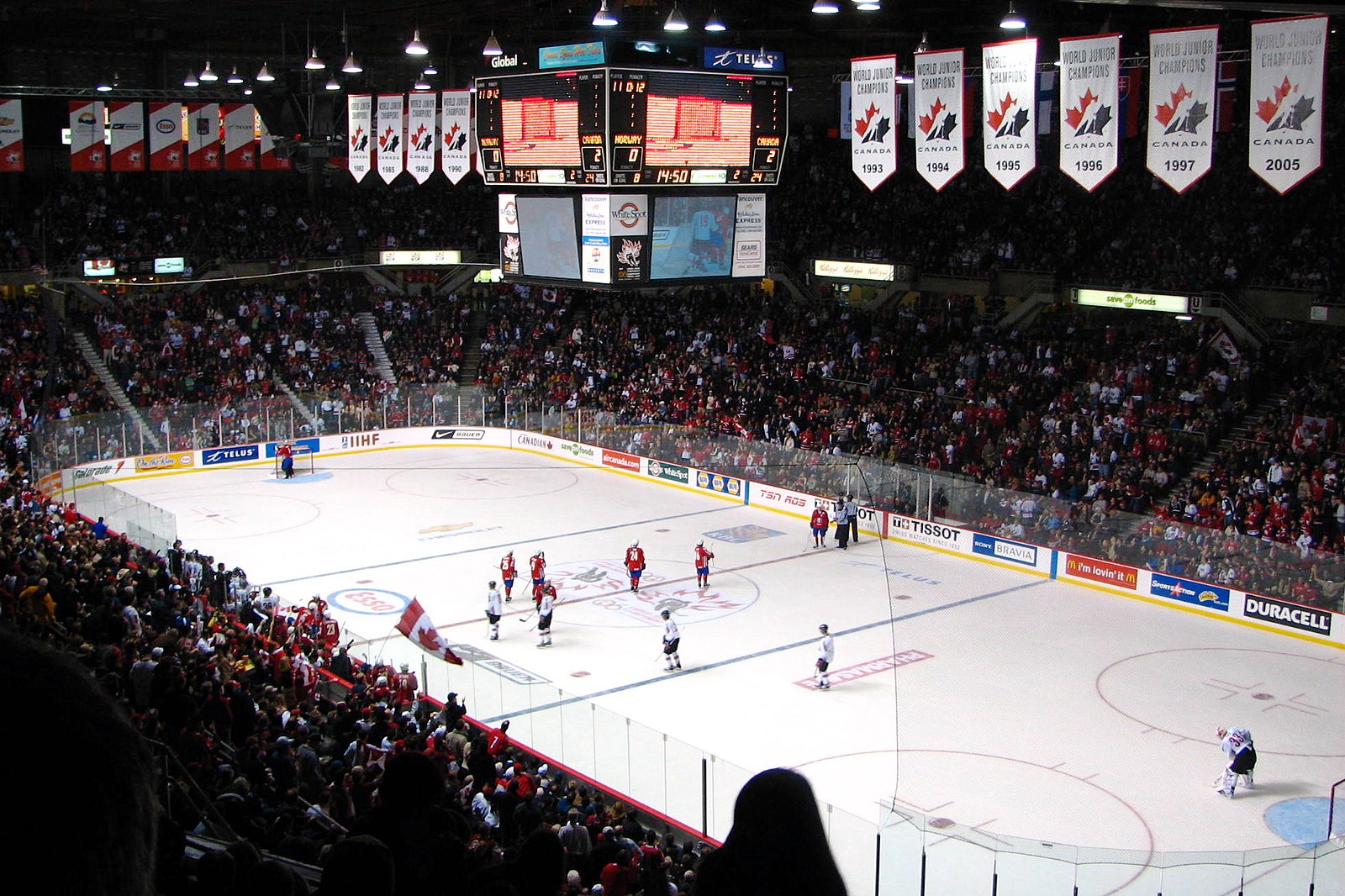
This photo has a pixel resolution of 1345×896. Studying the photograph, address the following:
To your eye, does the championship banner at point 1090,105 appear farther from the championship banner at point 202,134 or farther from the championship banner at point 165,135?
the championship banner at point 202,134

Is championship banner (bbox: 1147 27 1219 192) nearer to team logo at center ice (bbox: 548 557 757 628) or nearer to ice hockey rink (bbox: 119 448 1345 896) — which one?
ice hockey rink (bbox: 119 448 1345 896)

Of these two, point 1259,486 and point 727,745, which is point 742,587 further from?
point 1259,486

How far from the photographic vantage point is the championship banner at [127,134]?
40.2 metres

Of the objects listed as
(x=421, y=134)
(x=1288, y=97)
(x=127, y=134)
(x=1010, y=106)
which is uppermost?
(x=127, y=134)

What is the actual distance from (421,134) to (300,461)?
36.5 feet

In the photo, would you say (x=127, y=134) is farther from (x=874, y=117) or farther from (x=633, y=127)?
(x=874, y=117)

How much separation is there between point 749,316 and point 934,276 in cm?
574

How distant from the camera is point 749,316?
1567 inches

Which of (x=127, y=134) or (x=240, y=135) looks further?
(x=240, y=135)

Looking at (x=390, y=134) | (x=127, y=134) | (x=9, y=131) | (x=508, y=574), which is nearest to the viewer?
(x=508, y=574)

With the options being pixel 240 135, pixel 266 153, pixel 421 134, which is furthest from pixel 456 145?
pixel 266 153

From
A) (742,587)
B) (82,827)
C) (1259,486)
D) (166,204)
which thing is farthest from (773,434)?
(82,827)

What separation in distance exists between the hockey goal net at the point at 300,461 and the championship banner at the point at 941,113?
2112cm

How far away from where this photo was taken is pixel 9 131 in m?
38.6
